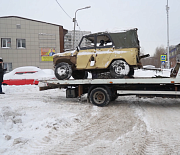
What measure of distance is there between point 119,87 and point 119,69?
0.65 metres

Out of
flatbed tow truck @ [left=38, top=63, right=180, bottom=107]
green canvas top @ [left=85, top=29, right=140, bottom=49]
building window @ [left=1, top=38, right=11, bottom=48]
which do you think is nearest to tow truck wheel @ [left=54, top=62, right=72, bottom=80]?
flatbed tow truck @ [left=38, top=63, right=180, bottom=107]

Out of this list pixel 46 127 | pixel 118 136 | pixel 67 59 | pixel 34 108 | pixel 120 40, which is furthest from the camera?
pixel 67 59

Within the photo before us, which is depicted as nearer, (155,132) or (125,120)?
(155,132)

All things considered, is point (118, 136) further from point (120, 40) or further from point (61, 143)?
point (120, 40)

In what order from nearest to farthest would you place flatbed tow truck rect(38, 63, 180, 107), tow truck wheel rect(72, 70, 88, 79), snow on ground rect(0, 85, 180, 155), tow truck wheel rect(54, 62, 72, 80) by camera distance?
snow on ground rect(0, 85, 180, 155), flatbed tow truck rect(38, 63, 180, 107), tow truck wheel rect(54, 62, 72, 80), tow truck wheel rect(72, 70, 88, 79)

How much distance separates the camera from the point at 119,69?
23.0ft

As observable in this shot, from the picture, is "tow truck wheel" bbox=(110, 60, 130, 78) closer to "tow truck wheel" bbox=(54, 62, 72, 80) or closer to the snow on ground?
the snow on ground

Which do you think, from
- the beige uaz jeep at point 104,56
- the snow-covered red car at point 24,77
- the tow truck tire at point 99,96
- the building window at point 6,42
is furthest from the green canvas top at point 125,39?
the building window at point 6,42

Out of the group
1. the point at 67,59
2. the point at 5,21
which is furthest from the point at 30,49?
the point at 67,59

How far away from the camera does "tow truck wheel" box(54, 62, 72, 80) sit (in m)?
7.68

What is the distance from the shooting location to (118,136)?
4.09 metres

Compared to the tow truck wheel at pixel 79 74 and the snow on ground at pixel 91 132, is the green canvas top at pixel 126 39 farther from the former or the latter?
the snow on ground at pixel 91 132

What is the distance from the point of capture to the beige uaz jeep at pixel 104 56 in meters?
6.93

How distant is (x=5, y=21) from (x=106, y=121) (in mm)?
27523
